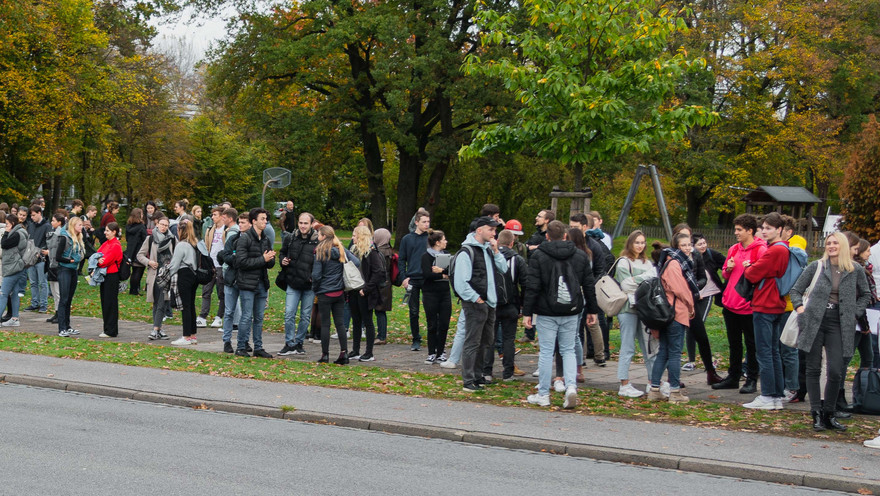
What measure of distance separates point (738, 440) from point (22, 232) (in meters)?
12.9

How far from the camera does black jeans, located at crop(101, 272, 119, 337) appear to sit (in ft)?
46.3

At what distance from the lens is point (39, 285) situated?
1806 centimetres

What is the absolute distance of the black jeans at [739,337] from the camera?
10.3m

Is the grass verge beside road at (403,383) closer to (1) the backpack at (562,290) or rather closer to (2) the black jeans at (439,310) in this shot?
(2) the black jeans at (439,310)

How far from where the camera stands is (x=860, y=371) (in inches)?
366

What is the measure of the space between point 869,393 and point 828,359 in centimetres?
107

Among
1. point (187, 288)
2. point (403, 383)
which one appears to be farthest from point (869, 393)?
point (187, 288)

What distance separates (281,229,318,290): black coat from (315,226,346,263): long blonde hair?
0.66m

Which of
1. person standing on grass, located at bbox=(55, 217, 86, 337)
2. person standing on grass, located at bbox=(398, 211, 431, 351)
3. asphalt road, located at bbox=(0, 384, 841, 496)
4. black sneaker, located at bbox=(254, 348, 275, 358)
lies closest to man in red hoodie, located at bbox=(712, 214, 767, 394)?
asphalt road, located at bbox=(0, 384, 841, 496)

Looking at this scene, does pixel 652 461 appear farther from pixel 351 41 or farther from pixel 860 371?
pixel 351 41

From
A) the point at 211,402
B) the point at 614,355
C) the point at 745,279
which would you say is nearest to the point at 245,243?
the point at 211,402

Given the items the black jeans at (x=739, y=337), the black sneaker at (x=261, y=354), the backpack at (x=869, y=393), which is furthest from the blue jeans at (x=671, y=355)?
the black sneaker at (x=261, y=354)

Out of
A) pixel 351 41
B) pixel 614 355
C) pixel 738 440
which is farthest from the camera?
pixel 351 41

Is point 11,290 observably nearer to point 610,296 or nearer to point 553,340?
point 553,340
